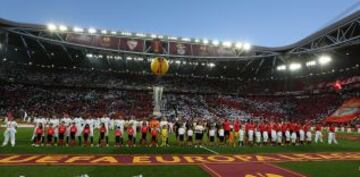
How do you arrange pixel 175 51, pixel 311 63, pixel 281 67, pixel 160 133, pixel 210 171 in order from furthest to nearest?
pixel 281 67
pixel 311 63
pixel 175 51
pixel 160 133
pixel 210 171

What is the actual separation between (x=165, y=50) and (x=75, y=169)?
3836 centimetres

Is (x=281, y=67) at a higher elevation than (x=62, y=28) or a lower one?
lower

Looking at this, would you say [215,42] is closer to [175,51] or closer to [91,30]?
[175,51]

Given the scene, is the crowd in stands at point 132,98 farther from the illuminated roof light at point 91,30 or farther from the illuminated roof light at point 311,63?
the illuminated roof light at point 91,30

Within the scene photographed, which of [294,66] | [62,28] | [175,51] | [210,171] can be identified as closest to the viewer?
[210,171]

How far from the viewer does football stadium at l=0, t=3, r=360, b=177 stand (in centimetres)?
2183

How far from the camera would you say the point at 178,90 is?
64.1 m

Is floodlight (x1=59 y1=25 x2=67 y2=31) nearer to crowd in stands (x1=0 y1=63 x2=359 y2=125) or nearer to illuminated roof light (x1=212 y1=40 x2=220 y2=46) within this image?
crowd in stands (x1=0 y1=63 x2=359 y2=125)

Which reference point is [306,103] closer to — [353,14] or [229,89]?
[229,89]

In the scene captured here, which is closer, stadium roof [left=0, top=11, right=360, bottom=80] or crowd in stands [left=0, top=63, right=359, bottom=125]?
stadium roof [left=0, top=11, right=360, bottom=80]

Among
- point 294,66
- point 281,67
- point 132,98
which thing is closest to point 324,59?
point 294,66

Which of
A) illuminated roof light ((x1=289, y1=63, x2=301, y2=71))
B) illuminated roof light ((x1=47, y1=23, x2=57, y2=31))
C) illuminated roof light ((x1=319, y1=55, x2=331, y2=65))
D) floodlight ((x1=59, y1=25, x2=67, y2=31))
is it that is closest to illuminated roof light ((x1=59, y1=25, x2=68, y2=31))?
floodlight ((x1=59, y1=25, x2=67, y2=31))

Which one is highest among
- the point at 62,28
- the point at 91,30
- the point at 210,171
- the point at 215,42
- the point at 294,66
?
the point at 91,30

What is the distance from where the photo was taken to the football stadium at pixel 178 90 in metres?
21.8
